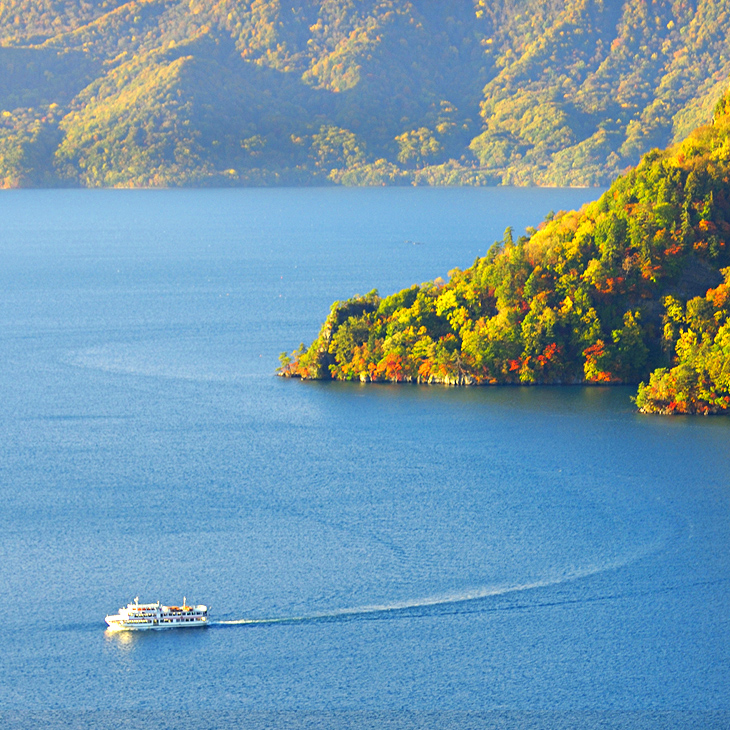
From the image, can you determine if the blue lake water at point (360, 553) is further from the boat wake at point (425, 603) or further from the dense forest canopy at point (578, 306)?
the dense forest canopy at point (578, 306)

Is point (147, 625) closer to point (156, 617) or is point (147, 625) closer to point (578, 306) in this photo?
point (156, 617)

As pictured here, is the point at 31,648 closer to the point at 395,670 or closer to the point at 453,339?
the point at 395,670

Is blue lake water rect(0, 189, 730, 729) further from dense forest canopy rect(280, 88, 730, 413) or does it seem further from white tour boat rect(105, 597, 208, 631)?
dense forest canopy rect(280, 88, 730, 413)

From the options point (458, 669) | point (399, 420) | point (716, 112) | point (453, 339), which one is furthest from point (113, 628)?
point (716, 112)

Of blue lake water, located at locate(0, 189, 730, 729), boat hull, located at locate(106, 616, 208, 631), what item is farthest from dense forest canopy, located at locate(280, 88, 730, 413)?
boat hull, located at locate(106, 616, 208, 631)

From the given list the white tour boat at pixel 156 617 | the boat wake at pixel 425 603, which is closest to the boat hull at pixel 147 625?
the white tour boat at pixel 156 617
